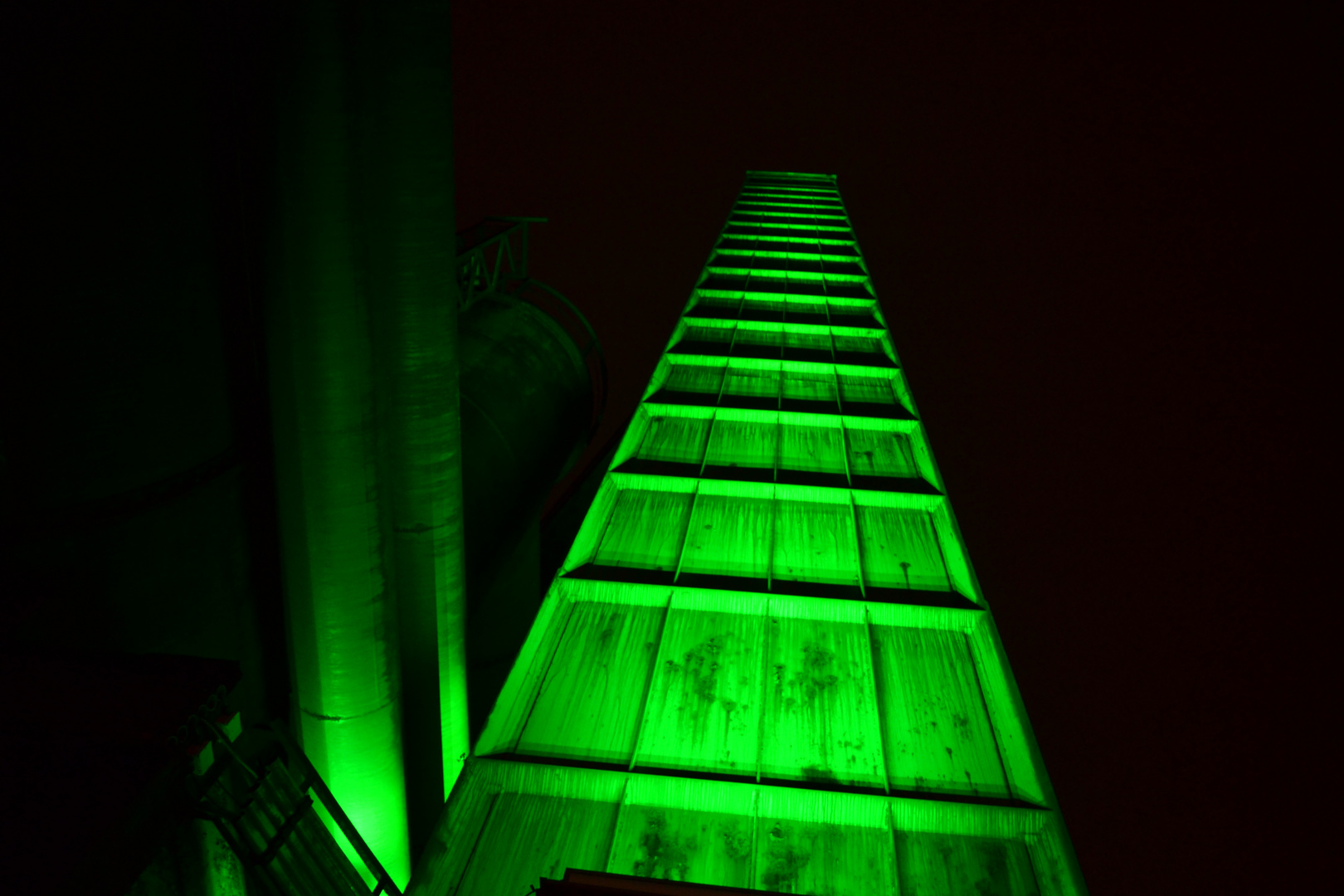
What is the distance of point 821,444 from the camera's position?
32.0ft

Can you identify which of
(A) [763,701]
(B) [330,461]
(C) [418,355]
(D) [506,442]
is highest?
(C) [418,355]

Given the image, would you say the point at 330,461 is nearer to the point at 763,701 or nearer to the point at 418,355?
the point at 418,355

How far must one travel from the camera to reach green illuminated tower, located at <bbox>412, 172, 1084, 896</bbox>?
4656 millimetres

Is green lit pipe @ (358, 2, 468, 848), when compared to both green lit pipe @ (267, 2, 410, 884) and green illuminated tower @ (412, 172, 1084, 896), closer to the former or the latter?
green lit pipe @ (267, 2, 410, 884)

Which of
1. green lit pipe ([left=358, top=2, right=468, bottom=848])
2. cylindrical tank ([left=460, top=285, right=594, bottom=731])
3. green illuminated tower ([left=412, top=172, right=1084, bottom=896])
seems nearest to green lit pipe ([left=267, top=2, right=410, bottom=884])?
green lit pipe ([left=358, top=2, right=468, bottom=848])

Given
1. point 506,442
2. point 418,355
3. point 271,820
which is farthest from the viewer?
point 506,442

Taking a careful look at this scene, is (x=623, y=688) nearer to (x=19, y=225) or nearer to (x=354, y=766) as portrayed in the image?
(x=354, y=766)

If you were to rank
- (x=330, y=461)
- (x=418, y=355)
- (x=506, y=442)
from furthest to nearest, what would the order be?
(x=506, y=442) → (x=418, y=355) → (x=330, y=461)

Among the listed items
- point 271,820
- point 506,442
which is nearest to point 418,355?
point 271,820

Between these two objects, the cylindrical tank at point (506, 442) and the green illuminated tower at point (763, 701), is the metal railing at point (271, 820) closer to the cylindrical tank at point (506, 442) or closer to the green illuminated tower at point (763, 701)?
the green illuminated tower at point (763, 701)

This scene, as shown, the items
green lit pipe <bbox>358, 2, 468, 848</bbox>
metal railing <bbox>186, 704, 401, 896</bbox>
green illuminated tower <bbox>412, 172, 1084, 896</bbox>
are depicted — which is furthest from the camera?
green lit pipe <bbox>358, 2, 468, 848</bbox>

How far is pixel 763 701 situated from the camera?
5676mm

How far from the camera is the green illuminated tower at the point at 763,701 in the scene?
466 centimetres

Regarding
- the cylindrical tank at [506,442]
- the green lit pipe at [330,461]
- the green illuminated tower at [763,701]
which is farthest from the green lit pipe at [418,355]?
the cylindrical tank at [506,442]
